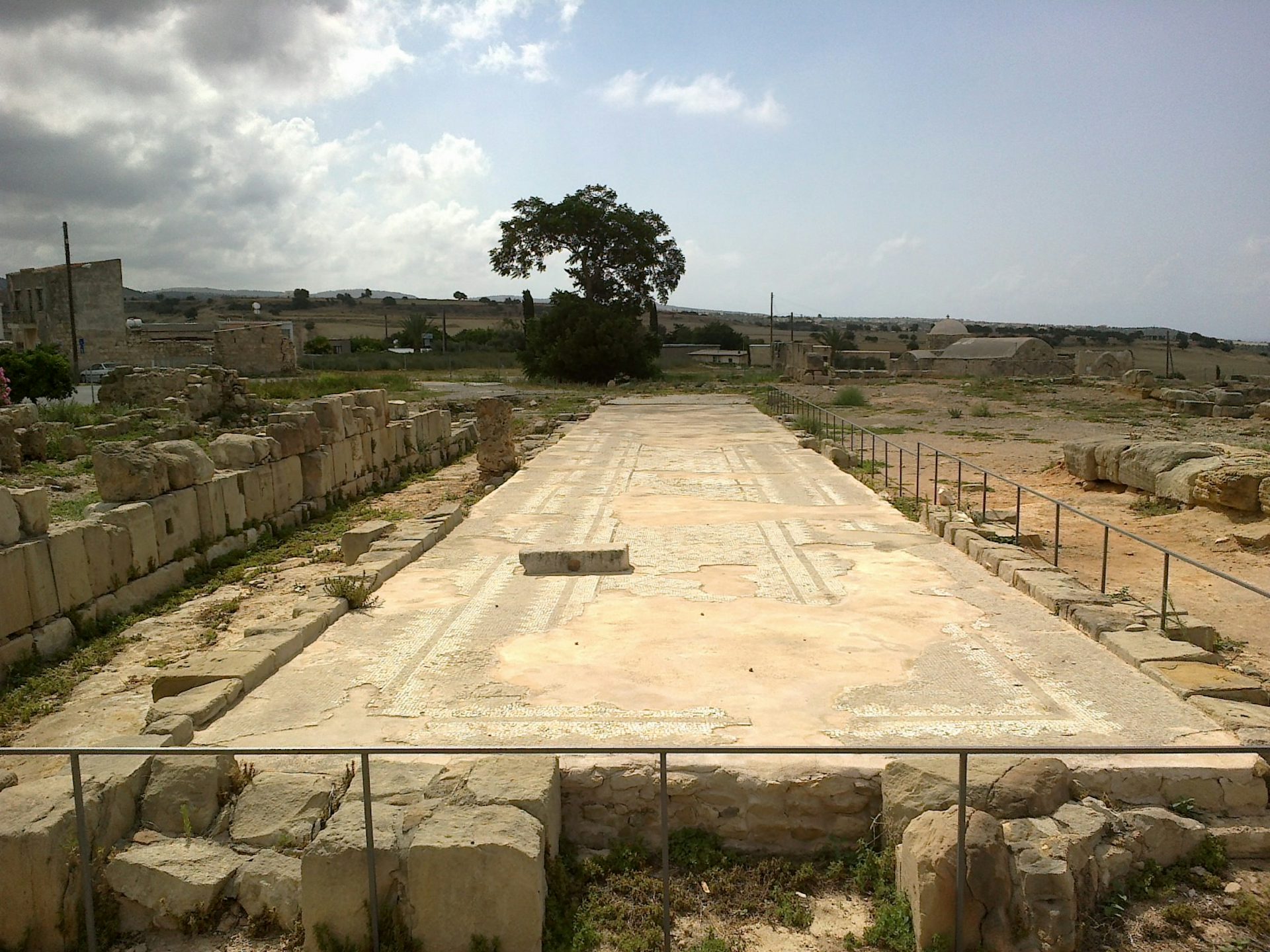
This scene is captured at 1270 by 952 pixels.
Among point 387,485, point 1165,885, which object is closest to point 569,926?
point 1165,885

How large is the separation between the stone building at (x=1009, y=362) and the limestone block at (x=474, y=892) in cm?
5052

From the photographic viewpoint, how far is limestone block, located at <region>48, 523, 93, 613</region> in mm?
8789

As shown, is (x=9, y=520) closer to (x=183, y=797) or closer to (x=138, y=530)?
(x=138, y=530)

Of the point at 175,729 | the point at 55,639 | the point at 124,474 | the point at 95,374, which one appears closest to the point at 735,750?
the point at 175,729

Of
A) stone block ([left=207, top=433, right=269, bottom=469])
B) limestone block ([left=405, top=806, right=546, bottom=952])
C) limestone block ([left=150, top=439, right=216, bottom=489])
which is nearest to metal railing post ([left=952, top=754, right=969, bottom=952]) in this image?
limestone block ([left=405, top=806, right=546, bottom=952])

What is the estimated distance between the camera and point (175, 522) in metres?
11.2

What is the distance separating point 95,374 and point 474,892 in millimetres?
41217

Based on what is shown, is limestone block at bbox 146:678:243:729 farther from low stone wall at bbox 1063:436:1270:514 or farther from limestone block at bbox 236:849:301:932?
low stone wall at bbox 1063:436:1270:514

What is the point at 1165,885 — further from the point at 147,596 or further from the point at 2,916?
the point at 147,596

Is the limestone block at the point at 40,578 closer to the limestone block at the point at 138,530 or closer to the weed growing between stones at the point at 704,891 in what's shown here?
the limestone block at the point at 138,530

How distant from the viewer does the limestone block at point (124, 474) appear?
10477 millimetres

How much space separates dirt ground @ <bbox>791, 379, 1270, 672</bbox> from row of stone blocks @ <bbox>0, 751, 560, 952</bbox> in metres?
6.31

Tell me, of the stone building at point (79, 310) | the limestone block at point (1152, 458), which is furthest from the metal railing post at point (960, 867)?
the stone building at point (79, 310)

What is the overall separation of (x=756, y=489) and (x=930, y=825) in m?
10.9
